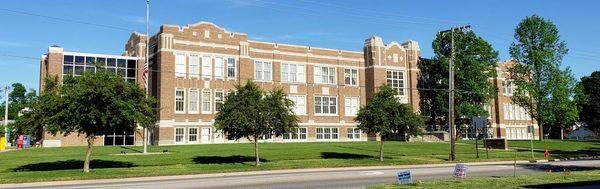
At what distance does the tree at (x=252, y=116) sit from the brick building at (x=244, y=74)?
15848 millimetres

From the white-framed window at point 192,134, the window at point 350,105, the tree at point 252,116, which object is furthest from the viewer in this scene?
the window at point 350,105

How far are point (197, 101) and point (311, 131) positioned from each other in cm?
1319

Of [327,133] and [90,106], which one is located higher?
[90,106]

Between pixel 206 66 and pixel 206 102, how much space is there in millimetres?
3496

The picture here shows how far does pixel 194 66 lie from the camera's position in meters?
50.4

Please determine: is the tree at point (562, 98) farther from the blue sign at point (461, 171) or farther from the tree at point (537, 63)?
the blue sign at point (461, 171)

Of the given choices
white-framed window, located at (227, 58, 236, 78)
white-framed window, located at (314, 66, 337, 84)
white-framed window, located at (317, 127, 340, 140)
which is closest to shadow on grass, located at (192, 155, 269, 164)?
white-framed window, located at (227, 58, 236, 78)

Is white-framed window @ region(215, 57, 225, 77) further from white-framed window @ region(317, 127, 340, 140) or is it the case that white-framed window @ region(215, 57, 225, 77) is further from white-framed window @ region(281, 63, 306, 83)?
white-framed window @ region(317, 127, 340, 140)

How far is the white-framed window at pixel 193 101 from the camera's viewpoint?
5006 cm

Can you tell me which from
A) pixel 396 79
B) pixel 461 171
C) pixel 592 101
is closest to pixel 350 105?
pixel 396 79

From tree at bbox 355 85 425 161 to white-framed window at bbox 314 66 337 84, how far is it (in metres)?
24.1

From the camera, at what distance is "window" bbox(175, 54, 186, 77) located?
49219mm

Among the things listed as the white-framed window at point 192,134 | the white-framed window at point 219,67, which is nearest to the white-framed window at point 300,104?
the white-framed window at point 219,67

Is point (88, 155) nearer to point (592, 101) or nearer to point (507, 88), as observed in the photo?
point (507, 88)
